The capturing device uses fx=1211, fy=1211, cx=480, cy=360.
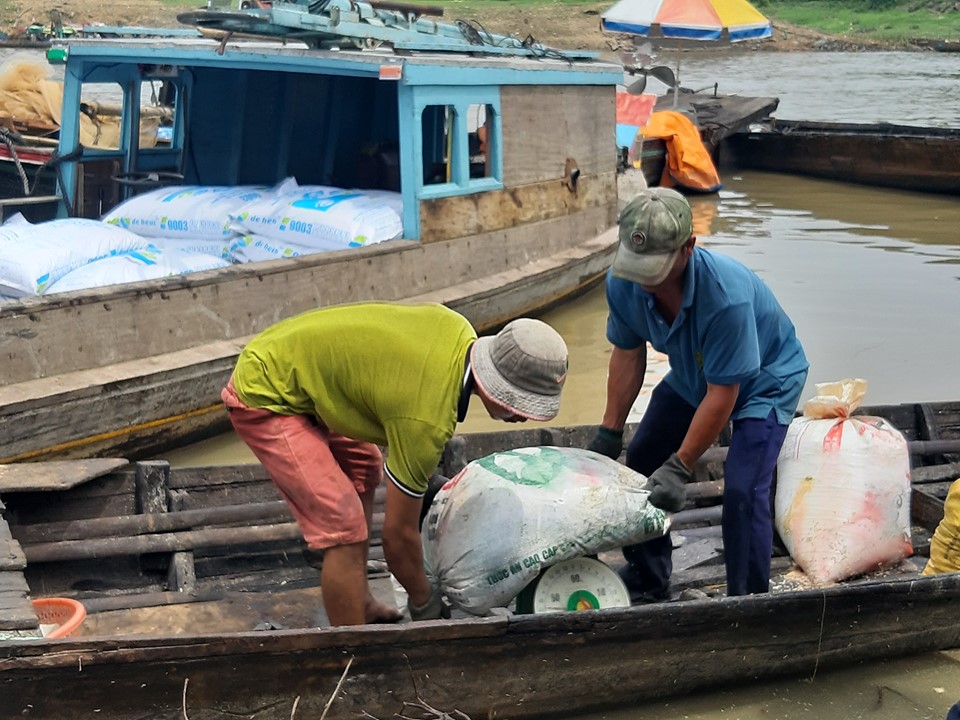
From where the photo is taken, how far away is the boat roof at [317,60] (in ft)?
24.5

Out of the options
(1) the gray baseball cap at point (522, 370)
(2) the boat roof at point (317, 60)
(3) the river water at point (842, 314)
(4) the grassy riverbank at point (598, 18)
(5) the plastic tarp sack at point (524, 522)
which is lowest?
(3) the river water at point (842, 314)

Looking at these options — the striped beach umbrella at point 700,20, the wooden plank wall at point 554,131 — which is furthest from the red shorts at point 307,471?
the striped beach umbrella at point 700,20

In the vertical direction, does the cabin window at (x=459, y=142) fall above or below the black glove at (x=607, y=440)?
above

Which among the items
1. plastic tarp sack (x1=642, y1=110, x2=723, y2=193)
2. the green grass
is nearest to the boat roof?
plastic tarp sack (x1=642, y1=110, x2=723, y2=193)

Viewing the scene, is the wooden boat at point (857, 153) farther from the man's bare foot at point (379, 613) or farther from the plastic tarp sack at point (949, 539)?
the man's bare foot at point (379, 613)

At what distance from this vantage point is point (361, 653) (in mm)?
3578

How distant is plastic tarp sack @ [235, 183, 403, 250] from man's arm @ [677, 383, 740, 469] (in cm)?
400

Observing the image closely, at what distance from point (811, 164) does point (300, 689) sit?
1567 centimetres

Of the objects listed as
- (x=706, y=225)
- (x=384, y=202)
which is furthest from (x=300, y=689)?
(x=706, y=225)

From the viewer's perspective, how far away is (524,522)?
3863mm

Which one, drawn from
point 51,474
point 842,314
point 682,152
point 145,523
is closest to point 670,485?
point 145,523

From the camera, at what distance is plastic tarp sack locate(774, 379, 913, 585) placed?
4.77 m

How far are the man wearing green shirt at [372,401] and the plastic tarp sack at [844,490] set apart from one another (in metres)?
1.79

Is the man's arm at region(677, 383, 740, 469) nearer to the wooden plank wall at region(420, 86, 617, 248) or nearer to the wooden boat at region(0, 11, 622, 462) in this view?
the wooden boat at region(0, 11, 622, 462)
